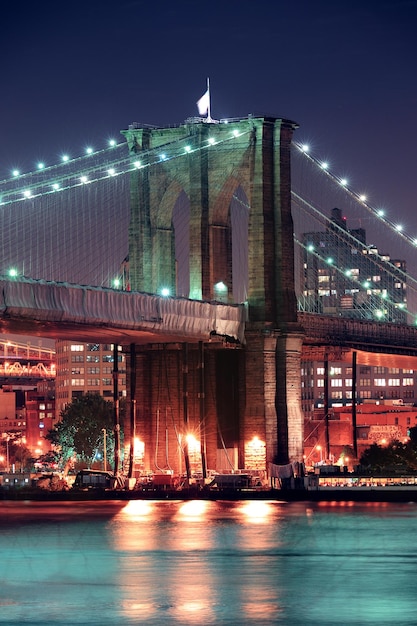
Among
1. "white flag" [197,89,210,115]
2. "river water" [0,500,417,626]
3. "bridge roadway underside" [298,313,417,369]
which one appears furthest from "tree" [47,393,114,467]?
"river water" [0,500,417,626]

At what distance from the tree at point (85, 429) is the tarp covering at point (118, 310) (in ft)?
202

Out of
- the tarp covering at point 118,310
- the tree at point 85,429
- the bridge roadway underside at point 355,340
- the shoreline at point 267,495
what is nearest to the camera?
the tarp covering at point 118,310

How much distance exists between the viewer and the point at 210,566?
179 ft

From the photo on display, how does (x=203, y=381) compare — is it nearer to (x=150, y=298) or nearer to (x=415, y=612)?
(x=150, y=298)

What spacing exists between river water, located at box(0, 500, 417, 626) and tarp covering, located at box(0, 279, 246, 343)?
9240 mm

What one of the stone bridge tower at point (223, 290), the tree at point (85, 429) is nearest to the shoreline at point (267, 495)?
the stone bridge tower at point (223, 290)

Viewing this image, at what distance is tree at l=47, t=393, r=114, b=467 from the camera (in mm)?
161050

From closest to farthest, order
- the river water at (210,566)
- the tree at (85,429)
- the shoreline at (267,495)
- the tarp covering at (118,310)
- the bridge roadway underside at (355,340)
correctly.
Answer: the river water at (210,566)
the tarp covering at (118,310)
the shoreline at (267,495)
the bridge roadway underside at (355,340)
the tree at (85,429)

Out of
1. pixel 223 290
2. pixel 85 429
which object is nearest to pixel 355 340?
pixel 223 290

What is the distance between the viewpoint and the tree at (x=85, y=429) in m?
161

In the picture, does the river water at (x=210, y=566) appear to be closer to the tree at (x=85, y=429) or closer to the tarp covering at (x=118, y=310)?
the tarp covering at (x=118, y=310)

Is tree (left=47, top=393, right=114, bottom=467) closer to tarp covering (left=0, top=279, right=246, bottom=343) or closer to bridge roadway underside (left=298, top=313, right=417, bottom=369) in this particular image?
bridge roadway underside (left=298, top=313, right=417, bottom=369)

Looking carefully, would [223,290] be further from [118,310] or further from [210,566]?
[210,566]

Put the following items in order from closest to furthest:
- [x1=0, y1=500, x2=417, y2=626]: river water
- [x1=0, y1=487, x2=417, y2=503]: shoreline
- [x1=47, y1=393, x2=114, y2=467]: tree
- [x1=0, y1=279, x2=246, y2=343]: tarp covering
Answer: [x1=0, y1=500, x2=417, y2=626]: river water → [x1=0, y1=279, x2=246, y2=343]: tarp covering → [x1=0, y1=487, x2=417, y2=503]: shoreline → [x1=47, y1=393, x2=114, y2=467]: tree
